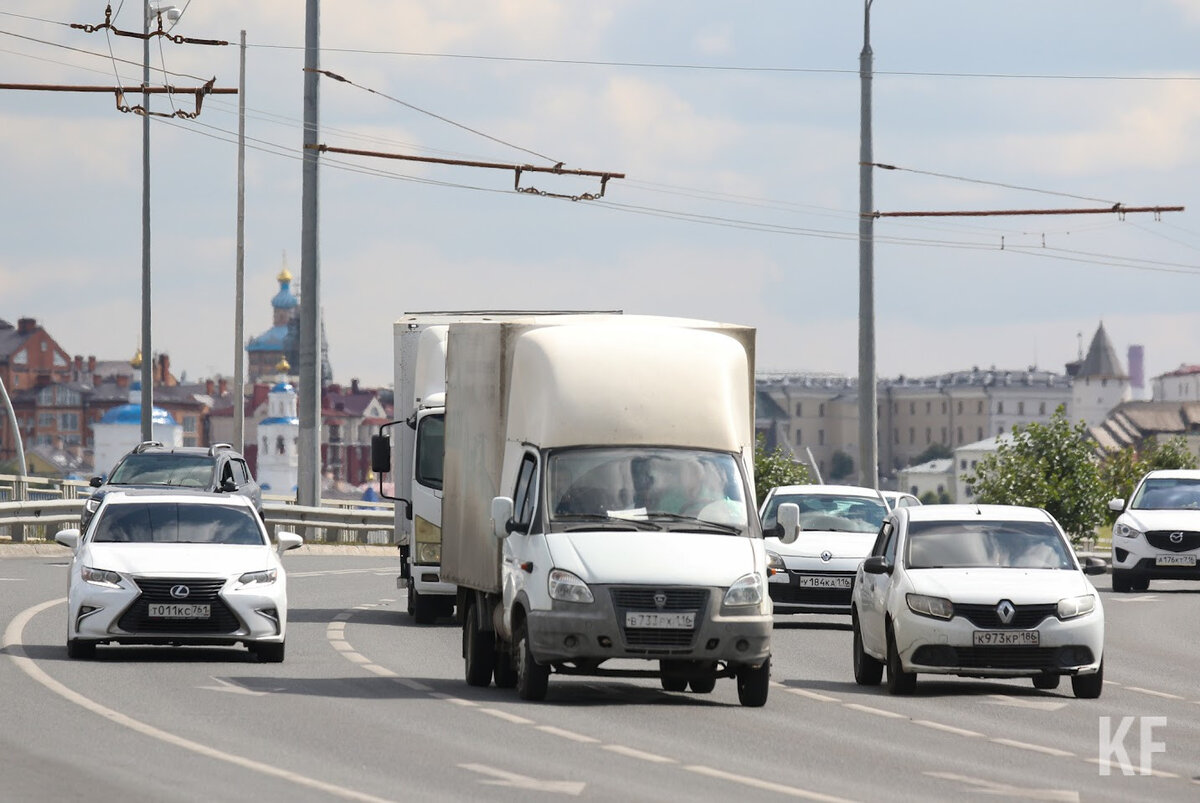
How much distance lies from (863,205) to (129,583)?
71.2ft

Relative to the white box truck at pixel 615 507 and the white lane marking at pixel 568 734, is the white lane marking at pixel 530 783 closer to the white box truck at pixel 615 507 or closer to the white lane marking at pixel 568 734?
the white lane marking at pixel 568 734

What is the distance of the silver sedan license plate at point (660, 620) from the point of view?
15.0 m

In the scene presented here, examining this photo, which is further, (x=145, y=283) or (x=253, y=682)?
(x=145, y=283)

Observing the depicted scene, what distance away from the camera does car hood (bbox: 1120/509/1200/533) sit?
33.8 metres

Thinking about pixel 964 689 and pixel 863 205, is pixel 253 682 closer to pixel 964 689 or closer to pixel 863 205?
pixel 964 689

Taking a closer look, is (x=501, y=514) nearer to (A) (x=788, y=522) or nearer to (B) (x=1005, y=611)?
(A) (x=788, y=522)

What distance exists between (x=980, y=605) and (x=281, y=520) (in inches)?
1083

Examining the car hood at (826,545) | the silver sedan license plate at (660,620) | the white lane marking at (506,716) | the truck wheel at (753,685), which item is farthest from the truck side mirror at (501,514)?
the car hood at (826,545)

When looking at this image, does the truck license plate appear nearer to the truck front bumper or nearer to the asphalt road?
the asphalt road

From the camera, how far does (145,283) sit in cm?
4900

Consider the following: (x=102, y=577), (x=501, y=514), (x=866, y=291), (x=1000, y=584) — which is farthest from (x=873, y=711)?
(x=866, y=291)

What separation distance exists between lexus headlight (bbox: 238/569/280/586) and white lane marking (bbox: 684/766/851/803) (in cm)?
718

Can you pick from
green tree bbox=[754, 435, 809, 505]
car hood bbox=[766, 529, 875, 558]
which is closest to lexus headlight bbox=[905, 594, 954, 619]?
car hood bbox=[766, 529, 875, 558]

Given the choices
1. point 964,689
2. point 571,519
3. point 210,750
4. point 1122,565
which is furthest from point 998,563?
point 1122,565
